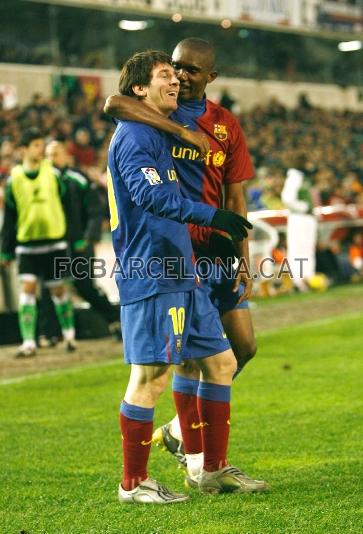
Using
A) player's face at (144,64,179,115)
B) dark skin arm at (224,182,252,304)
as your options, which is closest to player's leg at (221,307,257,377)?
dark skin arm at (224,182,252,304)

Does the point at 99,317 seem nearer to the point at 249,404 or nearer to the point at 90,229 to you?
the point at 90,229

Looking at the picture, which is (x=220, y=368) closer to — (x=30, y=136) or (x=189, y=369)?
(x=189, y=369)

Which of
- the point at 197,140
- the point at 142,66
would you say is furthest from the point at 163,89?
the point at 197,140

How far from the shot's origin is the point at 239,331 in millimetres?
5598

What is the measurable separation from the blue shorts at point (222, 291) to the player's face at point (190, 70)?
32.7 inches

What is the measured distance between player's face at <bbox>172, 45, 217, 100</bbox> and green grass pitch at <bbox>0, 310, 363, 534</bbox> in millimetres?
1892

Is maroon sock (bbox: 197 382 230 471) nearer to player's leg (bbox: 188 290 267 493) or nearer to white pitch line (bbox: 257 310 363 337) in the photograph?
player's leg (bbox: 188 290 267 493)

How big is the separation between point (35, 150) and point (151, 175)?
20.1ft

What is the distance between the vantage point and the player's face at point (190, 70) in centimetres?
523

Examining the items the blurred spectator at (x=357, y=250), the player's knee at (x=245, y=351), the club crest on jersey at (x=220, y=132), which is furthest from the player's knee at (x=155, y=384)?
the blurred spectator at (x=357, y=250)

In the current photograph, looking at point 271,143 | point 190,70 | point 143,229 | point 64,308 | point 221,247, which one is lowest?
point 64,308

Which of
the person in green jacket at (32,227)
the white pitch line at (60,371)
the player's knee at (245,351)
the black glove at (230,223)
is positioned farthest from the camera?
the person in green jacket at (32,227)

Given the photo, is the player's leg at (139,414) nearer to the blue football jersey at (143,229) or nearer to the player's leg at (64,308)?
the blue football jersey at (143,229)

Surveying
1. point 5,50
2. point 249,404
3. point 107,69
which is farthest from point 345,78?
point 249,404
